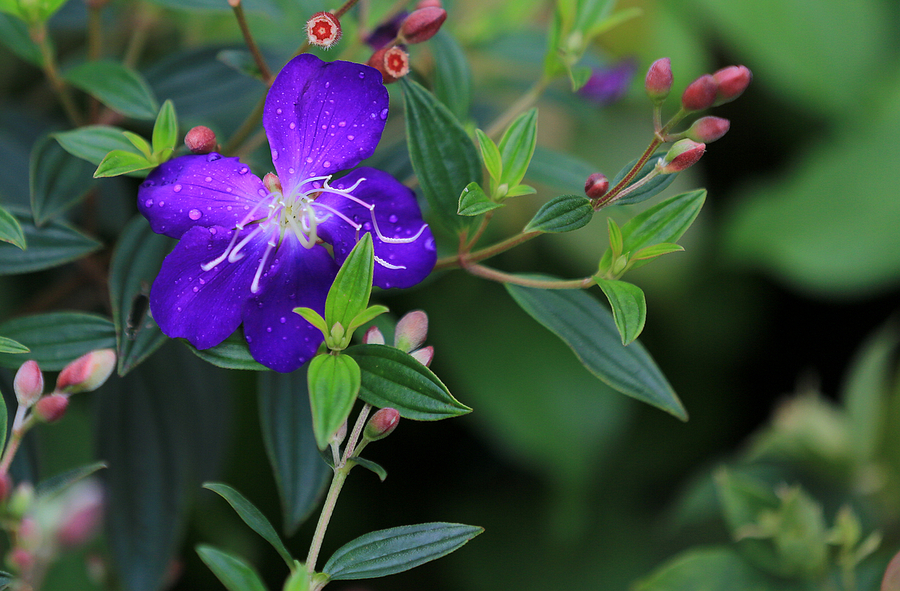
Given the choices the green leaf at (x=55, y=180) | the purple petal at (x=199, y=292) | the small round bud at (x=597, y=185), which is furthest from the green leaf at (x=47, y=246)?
the small round bud at (x=597, y=185)

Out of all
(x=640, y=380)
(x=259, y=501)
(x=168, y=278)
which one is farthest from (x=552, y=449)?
(x=168, y=278)

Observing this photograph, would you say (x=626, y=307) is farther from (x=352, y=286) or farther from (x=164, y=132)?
(x=164, y=132)

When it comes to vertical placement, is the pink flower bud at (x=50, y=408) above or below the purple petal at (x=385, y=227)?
below

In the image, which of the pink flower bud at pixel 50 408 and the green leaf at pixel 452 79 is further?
the green leaf at pixel 452 79

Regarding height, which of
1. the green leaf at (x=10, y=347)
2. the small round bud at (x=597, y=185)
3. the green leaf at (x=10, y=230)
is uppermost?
the small round bud at (x=597, y=185)

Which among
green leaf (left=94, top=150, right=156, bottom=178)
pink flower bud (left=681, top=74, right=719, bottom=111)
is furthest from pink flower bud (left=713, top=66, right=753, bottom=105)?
green leaf (left=94, top=150, right=156, bottom=178)

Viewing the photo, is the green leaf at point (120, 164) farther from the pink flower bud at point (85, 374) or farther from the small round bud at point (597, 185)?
the small round bud at point (597, 185)

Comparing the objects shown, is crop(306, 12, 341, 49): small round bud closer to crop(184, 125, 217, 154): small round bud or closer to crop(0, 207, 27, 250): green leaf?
crop(184, 125, 217, 154): small round bud
